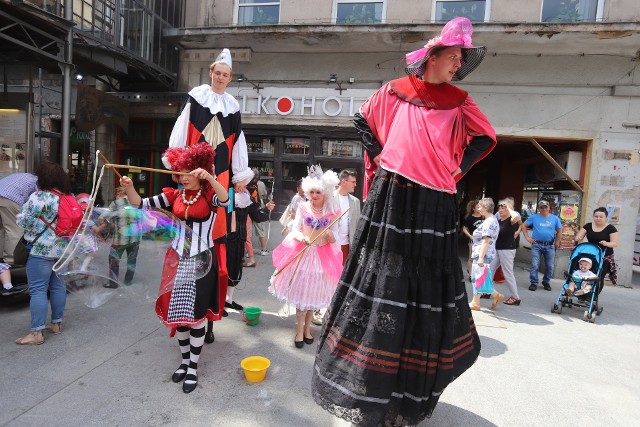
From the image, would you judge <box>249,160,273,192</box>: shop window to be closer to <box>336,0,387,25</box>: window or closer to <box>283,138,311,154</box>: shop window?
<box>283,138,311,154</box>: shop window

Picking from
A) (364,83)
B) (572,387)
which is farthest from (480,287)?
(364,83)

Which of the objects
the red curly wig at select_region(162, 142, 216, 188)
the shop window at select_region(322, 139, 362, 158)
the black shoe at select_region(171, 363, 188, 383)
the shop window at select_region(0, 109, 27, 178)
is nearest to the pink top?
the red curly wig at select_region(162, 142, 216, 188)

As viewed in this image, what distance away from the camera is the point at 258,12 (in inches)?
392

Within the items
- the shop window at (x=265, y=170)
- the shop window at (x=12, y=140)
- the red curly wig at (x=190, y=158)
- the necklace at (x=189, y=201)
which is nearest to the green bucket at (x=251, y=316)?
the necklace at (x=189, y=201)

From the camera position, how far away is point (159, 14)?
9898 mm

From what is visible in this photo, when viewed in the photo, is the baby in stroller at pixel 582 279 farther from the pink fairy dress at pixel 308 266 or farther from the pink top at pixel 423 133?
the pink top at pixel 423 133

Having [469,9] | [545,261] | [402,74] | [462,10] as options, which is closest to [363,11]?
[402,74]

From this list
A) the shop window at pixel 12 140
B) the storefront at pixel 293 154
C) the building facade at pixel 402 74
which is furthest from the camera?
the storefront at pixel 293 154

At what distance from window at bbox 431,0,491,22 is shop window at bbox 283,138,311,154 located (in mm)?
4208

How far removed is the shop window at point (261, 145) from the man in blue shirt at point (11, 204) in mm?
5813

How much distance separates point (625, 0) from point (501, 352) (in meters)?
8.57

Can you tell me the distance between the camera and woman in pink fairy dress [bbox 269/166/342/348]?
3949 mm

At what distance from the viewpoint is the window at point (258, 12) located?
32.4 feet

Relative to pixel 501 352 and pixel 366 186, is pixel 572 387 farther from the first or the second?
pixel 366 186
